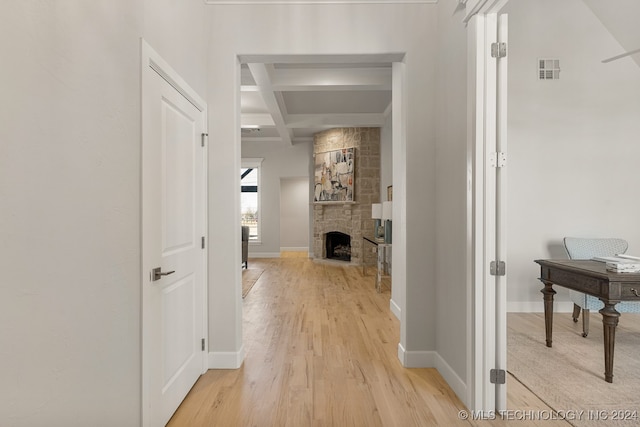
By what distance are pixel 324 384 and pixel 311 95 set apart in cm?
533

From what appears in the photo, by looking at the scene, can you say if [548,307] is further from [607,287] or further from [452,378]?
[452,378]

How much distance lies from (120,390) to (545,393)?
2.64m

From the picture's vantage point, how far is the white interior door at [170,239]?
1.86 m

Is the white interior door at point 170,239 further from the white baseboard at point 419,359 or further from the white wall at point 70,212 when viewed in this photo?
the white baseboard at point 419,359

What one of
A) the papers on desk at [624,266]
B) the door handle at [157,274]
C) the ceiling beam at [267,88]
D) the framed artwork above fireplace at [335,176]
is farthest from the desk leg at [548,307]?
the framed artwork above fireplace at [335,176]

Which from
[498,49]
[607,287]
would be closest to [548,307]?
[607,287]

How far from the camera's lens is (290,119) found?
802cm

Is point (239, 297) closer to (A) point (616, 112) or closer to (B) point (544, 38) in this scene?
(B) point (544, 38)

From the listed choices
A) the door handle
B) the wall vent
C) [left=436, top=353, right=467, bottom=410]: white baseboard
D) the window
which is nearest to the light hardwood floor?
[left=436, top=353, right=467, bottom=410]: white baseboard

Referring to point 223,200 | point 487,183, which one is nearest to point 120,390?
point 223,200

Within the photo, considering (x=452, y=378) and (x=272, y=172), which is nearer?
(x=452, y=378)

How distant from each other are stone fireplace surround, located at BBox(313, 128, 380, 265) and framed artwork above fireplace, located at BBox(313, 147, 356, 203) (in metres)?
0.11

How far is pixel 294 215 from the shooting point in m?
11.9

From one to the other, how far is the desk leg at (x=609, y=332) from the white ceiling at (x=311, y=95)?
100.0 inches
